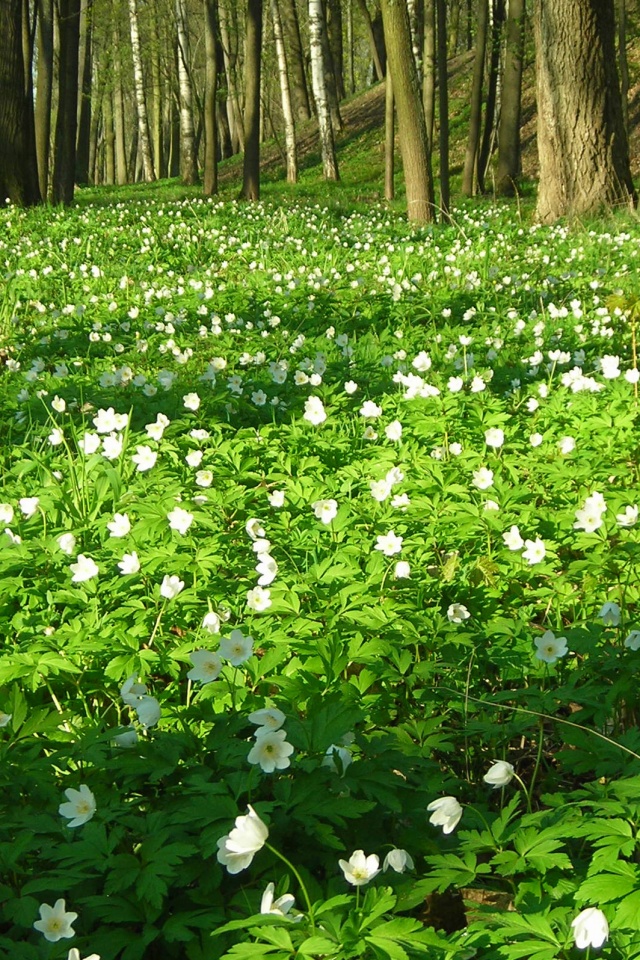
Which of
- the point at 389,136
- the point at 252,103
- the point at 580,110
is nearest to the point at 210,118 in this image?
the point at 252,103

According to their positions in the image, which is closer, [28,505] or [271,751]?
[271,751]

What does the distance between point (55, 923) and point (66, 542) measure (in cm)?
161

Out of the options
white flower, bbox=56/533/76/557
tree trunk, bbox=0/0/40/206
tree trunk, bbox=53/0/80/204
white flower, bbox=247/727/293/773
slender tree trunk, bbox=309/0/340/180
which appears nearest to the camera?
white flower, bbox=247/727/293/773

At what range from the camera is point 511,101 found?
49.8ft

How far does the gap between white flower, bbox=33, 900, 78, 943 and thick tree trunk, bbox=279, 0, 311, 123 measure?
101 ft

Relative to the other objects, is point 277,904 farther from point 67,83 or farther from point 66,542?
point 67,83

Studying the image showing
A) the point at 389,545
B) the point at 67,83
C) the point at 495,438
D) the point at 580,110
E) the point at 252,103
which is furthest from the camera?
the point at 252,103

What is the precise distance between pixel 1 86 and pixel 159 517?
11.7 m

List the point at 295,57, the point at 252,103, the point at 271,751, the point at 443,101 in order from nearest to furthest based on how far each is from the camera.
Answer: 1. the point at 271,751
2. the point at 443,101
3. the point at 252,103
4. the point at 295,57

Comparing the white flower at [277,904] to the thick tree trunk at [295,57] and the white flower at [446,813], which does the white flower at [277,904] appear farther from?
the thick tree trunk at [295,57]

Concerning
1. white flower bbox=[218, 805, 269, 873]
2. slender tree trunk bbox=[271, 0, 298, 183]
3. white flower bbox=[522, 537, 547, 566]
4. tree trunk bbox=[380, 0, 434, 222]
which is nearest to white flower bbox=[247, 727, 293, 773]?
white flower bbox=[218, 805, 269, 873]

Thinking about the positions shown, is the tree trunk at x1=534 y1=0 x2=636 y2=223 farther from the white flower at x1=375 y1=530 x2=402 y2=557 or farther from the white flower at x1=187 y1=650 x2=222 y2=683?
the white flower at x1=187 y1=650 x2=222 y2=683

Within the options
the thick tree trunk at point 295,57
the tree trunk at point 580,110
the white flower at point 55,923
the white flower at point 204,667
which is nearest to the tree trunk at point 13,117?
the tree trunk at point 580,110

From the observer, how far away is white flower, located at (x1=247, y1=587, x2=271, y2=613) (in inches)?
98.5
